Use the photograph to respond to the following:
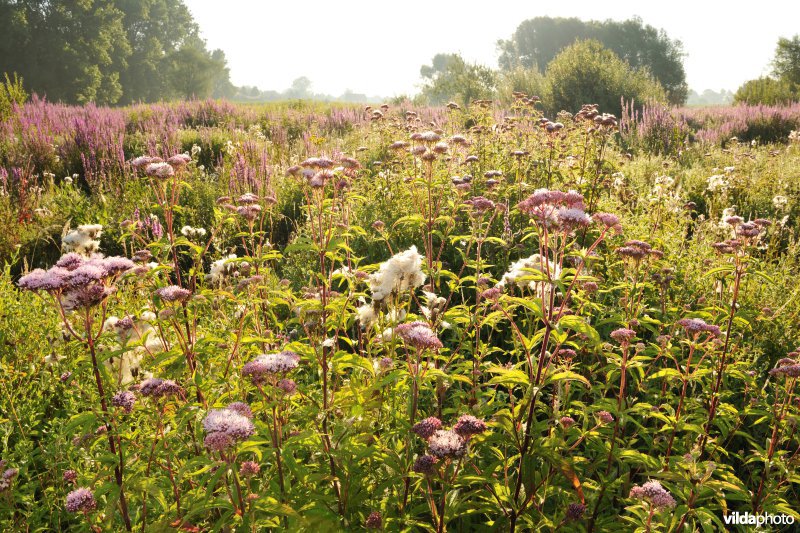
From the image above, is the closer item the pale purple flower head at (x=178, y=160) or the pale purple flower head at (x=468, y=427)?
the pale purple flower head at (x=468, y=427)

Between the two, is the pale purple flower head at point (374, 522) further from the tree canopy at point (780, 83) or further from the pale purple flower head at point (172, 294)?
the tree canopy at point (780, 83)

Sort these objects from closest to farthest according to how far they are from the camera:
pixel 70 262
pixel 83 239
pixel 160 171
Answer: pixel 70 262 → pixel 160 171 → pixel 83 239

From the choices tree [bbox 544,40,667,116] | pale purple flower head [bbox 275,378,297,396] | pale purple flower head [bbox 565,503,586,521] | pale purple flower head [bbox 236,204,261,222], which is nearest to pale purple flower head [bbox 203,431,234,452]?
pale purple flower head [bbox 275,378,297,396]

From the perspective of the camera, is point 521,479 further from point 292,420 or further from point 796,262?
point 796,262

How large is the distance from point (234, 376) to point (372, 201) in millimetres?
4033

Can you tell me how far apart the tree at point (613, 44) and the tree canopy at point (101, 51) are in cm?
3801

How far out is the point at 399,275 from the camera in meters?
2.80

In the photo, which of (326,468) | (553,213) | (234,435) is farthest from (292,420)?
(553,213)

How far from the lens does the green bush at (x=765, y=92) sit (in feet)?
84.8

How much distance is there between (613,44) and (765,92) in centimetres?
5681

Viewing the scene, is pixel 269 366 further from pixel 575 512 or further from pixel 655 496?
pixel 655 496

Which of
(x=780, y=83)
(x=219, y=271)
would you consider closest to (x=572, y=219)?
(x=219, y=271)

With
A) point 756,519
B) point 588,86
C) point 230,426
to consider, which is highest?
point 588,86

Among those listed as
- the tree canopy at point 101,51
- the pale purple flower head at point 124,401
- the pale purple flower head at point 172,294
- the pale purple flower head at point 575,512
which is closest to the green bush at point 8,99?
the pale purple flower head at point 172,294
